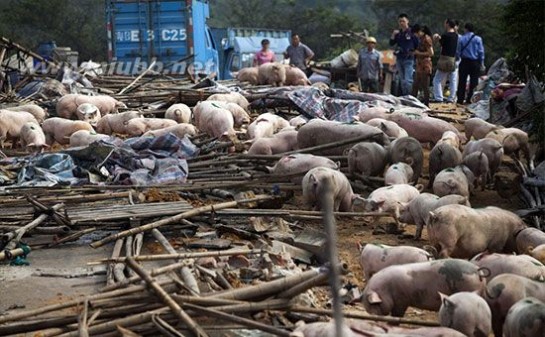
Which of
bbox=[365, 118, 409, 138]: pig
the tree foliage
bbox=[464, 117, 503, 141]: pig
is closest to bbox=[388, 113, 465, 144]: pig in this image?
bbox=[464, 117, 503, 141]: pig

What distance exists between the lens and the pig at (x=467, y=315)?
421 cm

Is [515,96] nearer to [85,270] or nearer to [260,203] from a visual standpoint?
[260,203]

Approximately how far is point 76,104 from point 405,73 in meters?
7.46

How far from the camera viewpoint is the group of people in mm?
16547

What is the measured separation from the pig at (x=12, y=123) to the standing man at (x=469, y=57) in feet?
33.1

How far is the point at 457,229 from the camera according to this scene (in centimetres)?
599

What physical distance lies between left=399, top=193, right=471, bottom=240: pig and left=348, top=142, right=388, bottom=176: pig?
1565 mm

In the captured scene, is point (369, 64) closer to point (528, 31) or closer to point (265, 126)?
point (265, 126)

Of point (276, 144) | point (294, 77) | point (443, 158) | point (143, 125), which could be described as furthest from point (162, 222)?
point (294, 77)

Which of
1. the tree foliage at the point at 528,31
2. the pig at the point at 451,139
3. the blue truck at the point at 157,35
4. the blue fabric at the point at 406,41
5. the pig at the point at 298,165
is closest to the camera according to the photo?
the pig at the point at 298,165

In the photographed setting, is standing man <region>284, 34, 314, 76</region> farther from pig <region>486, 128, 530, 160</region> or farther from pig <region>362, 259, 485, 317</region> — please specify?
pig <region>362, 259, 485, 317</region>

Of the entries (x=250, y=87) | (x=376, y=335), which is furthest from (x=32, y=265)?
(x=250, y=87)

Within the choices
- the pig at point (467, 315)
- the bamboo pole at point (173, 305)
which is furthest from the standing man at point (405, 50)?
the bamboo pole at point (173, 305)

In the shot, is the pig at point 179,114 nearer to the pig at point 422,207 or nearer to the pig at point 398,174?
the pig at point 398,174
